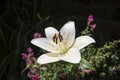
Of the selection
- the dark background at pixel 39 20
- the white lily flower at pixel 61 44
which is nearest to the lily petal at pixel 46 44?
the white lily flower at pixel 61 44

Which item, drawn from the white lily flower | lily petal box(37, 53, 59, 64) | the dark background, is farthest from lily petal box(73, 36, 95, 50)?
the dark background

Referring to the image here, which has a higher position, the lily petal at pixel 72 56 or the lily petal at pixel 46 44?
the lily petal at pixel 46 44

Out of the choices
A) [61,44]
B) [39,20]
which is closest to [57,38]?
[61,44]

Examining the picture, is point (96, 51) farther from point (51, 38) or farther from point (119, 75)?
point (119, 75)

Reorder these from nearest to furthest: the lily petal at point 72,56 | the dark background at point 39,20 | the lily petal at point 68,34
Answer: the lily petal at point 72,56 → the lily petal at point 68,34 → the dark background at point 39,20

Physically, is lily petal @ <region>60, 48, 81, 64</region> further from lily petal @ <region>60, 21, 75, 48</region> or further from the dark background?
the dark background

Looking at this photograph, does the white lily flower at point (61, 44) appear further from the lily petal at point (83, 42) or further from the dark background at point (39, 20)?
the dark background at point (39, 20)

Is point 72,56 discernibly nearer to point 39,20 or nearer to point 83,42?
point 83,42
